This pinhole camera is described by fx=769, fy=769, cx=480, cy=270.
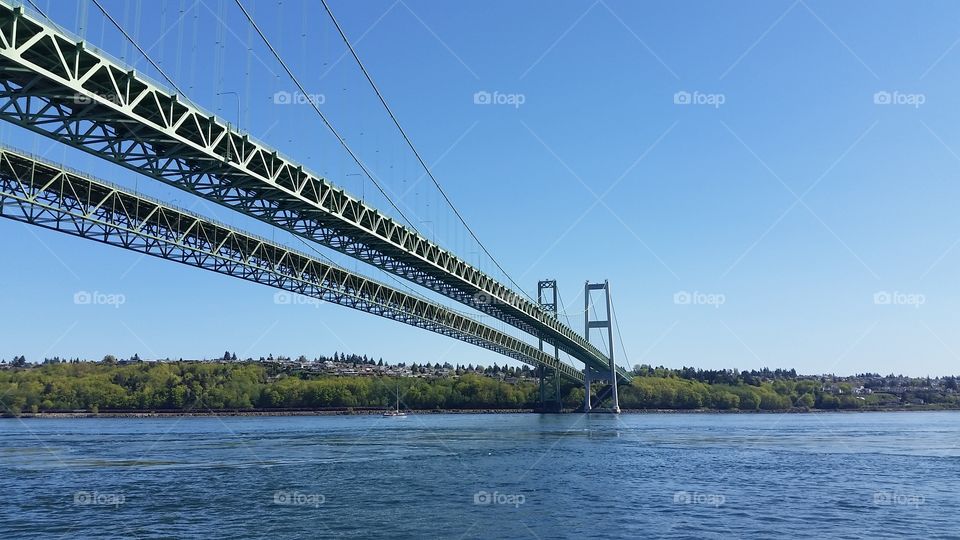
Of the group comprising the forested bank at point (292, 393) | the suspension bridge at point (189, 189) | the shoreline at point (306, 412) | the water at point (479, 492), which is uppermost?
the suspension bridge at point (189, 189)

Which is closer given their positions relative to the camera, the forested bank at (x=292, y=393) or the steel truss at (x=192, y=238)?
the steel truss at (x=192, y=238)

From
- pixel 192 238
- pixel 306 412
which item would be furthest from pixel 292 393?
pixel 192 238

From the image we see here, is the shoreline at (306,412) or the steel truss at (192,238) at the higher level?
the steel truss at (192,238)

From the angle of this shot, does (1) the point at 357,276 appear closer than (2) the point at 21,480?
No

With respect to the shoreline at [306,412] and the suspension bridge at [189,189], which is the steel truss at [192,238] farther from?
the shoreline at [306,412]

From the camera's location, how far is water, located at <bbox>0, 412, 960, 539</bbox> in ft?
65.7

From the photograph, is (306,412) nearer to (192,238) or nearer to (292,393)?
(292,393)

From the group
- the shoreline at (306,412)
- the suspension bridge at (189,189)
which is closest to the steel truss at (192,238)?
the suspension bridge at (189,189)

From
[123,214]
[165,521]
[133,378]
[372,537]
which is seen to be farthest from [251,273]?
[133,378]

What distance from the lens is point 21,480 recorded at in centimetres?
2955

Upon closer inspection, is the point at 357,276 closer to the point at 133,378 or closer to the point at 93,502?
the point at 93,502

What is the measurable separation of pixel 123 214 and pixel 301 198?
13895mm

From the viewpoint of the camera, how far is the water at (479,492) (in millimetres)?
20031

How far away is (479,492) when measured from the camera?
1035 inches
